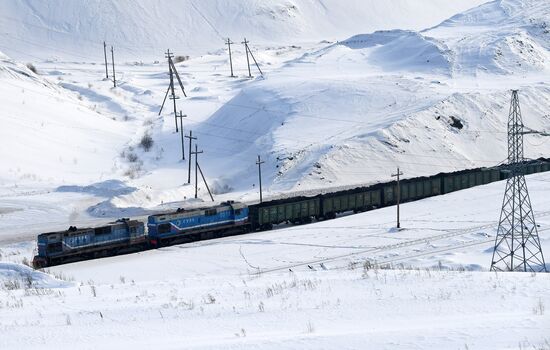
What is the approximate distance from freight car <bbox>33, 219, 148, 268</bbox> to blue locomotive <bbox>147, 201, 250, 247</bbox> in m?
0.98

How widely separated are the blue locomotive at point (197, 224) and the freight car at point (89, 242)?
980 millimetres

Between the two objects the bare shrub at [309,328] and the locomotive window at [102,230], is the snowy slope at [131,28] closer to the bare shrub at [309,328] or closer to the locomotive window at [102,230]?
the locomotive window at [102,230]

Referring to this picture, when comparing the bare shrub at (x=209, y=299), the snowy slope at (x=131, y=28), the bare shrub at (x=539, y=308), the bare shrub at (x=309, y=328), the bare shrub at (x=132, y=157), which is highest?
the snowy slope at (x=131, y=28)

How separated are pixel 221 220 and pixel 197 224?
2.07 metres

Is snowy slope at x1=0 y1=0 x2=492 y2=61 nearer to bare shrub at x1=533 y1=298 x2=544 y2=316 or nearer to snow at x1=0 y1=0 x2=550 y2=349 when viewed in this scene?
snow at x1=0 y1=0 x2=550 y2=349

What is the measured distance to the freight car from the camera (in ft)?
137

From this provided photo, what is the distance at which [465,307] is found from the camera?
1630 cm

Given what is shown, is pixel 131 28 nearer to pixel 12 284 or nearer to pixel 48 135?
pixel 48 135

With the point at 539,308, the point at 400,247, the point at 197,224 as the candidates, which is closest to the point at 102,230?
the point at 197,224

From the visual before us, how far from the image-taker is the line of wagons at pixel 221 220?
42562 millimetres

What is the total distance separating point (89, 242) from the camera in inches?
1704

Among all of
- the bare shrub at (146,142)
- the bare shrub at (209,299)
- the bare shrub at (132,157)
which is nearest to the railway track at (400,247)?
the bare shrub at (209,299)

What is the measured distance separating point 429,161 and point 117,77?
7683cm

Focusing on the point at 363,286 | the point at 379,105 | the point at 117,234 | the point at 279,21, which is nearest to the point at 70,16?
the point at 279,21
